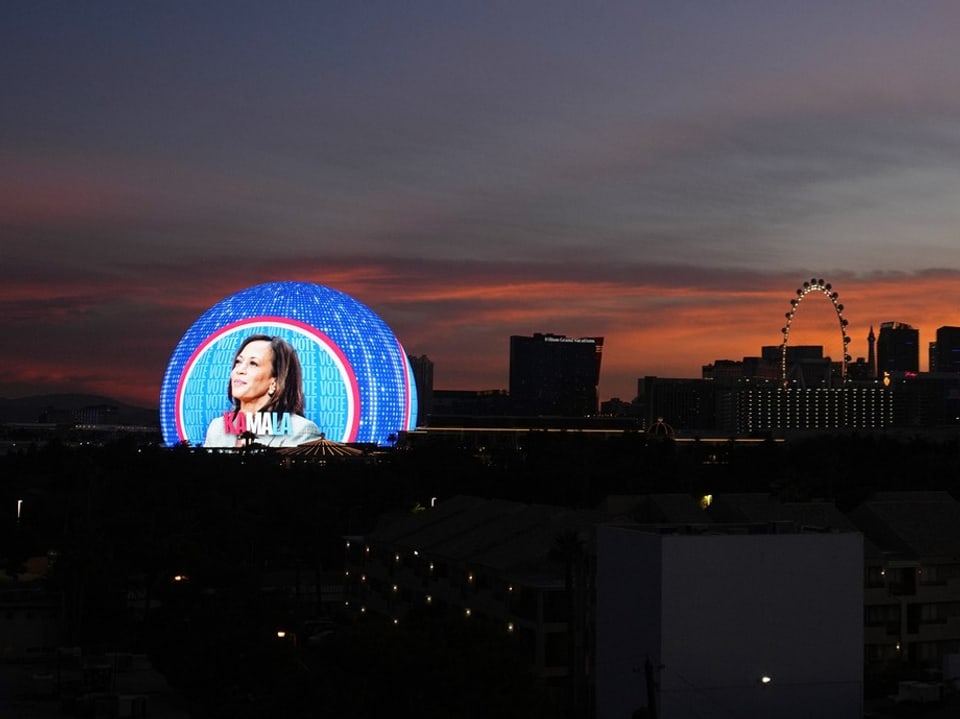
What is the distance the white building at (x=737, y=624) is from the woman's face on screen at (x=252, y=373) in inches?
1923

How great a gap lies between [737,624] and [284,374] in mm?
50789

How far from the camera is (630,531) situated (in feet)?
94.4

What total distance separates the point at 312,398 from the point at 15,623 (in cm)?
3692

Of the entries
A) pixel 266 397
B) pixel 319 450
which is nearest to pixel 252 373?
pixel 266 397

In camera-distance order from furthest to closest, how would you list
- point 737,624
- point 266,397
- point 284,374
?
point 266,397 → point 284,374 → point 737,624

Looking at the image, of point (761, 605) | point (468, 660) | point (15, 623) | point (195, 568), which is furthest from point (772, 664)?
point (15, 623)

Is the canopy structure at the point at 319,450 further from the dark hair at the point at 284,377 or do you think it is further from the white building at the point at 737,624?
the white building at the point at 737,624

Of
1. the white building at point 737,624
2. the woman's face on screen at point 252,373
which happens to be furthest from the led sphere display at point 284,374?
the white building at point 737,624

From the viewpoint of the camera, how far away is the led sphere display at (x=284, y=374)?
252ft

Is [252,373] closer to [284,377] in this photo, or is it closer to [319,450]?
[284,377]

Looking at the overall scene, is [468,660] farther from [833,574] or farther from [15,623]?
[15,623]

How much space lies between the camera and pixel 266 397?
253ft

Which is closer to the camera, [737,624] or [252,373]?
[737,624]

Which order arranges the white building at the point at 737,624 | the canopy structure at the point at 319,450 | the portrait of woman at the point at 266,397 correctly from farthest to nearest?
the canopy structure at the point at 319,450 < the portrait of woman at the point at 266,397 < the white building at the point at 737,624
